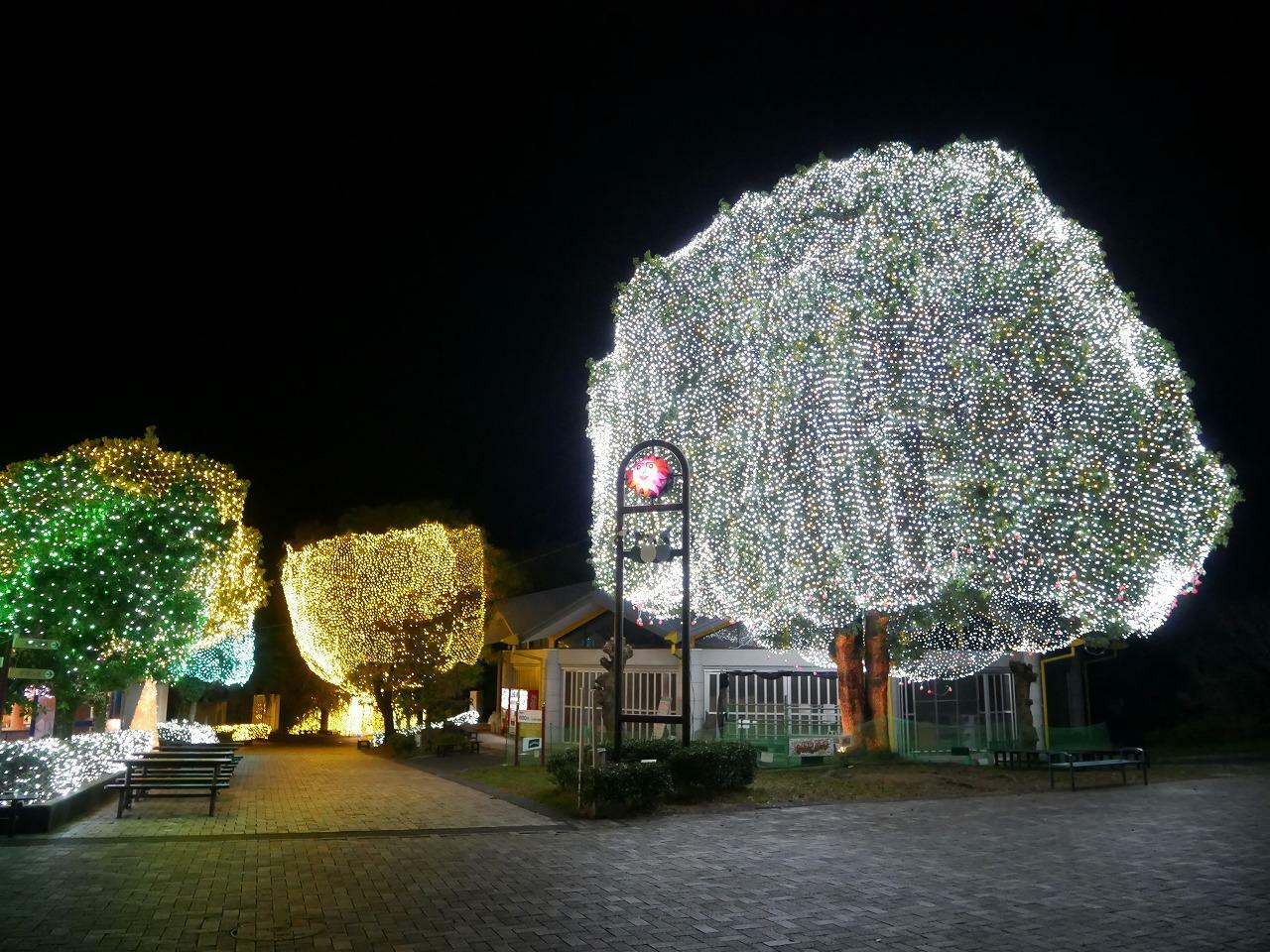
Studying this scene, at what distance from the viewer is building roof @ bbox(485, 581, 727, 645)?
2533 cm

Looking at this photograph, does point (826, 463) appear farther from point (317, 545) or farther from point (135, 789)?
point (317, 545)

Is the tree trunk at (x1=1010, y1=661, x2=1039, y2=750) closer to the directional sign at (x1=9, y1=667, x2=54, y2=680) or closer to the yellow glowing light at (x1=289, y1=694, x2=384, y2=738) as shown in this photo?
the directional sign at (x1=9, y1=667, x2=54, y2=680)

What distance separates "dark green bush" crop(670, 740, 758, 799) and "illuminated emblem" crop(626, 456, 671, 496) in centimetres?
360

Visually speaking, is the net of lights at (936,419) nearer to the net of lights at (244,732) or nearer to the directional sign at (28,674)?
the directional sign at (28,674)

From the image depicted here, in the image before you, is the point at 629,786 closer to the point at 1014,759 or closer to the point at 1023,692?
the point at 1014,759

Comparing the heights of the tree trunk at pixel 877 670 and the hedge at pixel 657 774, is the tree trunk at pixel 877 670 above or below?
above

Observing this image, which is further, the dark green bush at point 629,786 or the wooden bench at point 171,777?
the dark green bush at point 629,786

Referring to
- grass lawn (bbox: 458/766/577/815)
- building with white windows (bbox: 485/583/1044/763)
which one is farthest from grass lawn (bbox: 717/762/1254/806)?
building with white windows (bbox: 485/583/1044/763)

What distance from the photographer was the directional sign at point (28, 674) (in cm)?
1167

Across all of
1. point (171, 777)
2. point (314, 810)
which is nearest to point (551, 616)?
point (314, 810)

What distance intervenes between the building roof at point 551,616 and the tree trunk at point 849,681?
4.13m

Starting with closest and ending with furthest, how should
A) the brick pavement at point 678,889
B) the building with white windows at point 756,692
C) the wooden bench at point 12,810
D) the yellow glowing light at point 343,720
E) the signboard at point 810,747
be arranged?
the brick pavement at point 678,889, the wooden bench at point 12,810, the signboard at point 810,747, the building with white windows at point 756,692, the yellow glowing light at point 343,720

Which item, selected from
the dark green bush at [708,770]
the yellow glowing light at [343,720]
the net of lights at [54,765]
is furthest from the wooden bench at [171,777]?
the yellow glowing light at [343,720]

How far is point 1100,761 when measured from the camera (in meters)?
15.1
